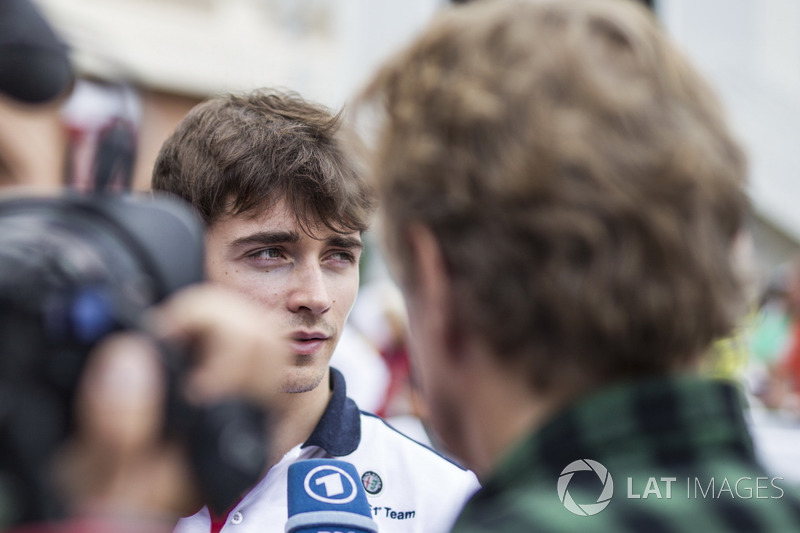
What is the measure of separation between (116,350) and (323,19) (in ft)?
41.0

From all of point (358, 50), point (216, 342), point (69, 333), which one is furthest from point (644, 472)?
point (358, 50)

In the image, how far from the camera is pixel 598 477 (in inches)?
36.8

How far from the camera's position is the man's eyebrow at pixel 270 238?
1946mm

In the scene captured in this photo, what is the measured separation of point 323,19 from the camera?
42.1 ft

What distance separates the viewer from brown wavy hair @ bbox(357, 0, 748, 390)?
96 cm

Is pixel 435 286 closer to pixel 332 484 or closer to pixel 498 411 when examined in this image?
pixel 498 411

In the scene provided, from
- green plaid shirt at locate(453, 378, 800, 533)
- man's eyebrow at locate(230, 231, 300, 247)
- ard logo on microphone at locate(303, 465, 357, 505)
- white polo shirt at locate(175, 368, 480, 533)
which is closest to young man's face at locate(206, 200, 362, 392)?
man's eyebrow at locate(230, 231, 300, 247)

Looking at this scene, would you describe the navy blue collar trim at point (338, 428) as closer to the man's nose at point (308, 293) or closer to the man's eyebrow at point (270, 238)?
the man's nose at point (308, 293)

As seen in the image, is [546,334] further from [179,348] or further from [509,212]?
[179,348]

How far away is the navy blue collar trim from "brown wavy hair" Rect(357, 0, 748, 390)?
0.94 meters

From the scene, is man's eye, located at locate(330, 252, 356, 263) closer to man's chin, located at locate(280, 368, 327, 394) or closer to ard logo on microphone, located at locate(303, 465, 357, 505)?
man's chin, located at locate(280, 368, 327, 394)

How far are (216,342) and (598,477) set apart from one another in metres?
0.43

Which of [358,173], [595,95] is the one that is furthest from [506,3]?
[358,173]

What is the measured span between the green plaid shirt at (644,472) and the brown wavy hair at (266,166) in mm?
1125
